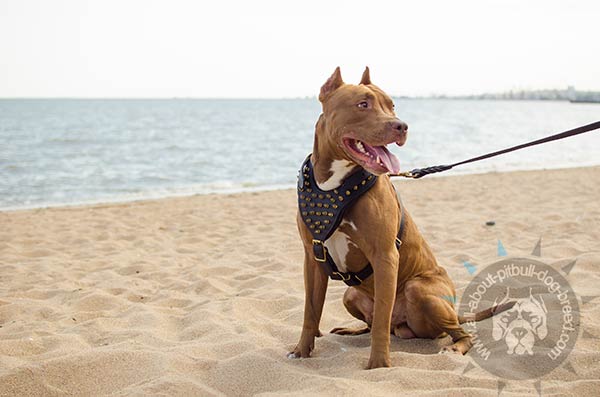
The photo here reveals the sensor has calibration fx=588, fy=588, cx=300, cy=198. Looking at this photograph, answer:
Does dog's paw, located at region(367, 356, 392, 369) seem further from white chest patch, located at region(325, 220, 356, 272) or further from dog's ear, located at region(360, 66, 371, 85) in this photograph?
dog's ear, located at region(360, 66, 371, 85)

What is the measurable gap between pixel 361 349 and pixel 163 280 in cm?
279

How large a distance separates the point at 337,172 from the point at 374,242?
44cm

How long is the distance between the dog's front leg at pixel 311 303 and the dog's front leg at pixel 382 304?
1.59 feet

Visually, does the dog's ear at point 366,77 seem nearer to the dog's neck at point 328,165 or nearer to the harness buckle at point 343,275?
the dog's neck at point 328,165

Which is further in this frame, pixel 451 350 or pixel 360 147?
pixel 451 350

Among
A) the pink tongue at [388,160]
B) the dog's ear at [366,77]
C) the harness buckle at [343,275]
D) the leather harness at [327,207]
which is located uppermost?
the dog's ear at [366,77]

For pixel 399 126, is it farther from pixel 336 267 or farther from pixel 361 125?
pixel 336 267

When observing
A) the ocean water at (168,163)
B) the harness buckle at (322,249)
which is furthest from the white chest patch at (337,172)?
the ocean water at (168,163)

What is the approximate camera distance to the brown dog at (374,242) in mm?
3051

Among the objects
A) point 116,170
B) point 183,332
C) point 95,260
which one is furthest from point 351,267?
point 116,170

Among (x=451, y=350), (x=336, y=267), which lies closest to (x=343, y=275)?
(x=336, y=267)

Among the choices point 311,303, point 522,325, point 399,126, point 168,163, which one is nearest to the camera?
point 399,126

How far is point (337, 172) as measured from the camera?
3.27 metres

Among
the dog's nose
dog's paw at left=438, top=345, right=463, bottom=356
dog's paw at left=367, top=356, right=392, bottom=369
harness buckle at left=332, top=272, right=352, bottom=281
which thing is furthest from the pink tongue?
dog's paw at left=438, top=345, right=463, bottom=356
